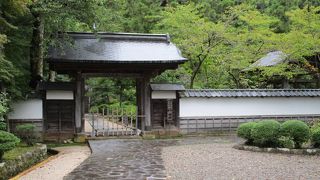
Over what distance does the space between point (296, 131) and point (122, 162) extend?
6092mm

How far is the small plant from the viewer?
14578 millimetres

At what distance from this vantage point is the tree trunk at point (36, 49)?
17133mm

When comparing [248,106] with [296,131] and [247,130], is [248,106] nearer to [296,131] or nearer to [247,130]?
[247,130]

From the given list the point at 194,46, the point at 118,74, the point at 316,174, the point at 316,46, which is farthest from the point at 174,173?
the point at 194,46

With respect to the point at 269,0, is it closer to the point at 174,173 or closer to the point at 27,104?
the point at 27,104

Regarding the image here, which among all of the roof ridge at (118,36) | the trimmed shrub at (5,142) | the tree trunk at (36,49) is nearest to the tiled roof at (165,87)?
the roof ridge at (118,36)

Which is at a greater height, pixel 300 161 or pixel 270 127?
pixel 270 127

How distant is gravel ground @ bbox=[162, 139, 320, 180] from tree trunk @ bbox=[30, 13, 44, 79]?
7.89 m

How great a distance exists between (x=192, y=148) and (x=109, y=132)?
6216mm

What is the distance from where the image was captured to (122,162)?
36.7ft

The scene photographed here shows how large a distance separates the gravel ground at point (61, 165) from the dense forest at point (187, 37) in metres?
2.59

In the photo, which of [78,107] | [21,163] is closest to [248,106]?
[78,107]

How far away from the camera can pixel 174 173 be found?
941cm

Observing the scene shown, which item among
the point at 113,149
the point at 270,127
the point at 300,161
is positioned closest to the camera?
the point at 300,161
